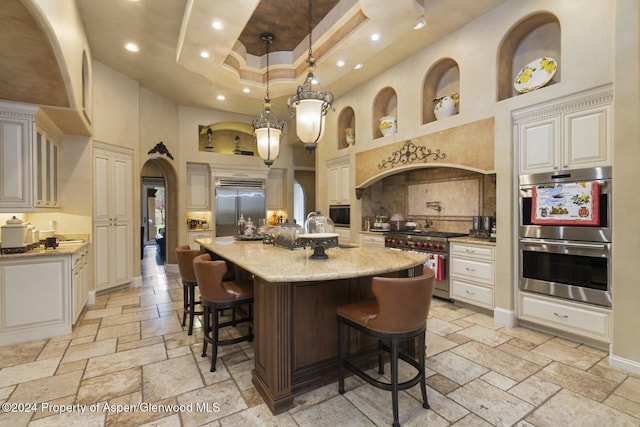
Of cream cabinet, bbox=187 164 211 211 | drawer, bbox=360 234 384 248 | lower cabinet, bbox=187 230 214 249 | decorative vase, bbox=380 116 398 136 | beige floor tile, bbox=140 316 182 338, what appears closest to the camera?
beige floor tile, bbox=140 316 182 338

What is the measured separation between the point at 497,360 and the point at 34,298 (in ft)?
15.4

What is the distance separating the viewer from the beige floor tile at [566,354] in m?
2.76

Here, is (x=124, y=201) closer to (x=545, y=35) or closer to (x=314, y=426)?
(x=314, y=426)

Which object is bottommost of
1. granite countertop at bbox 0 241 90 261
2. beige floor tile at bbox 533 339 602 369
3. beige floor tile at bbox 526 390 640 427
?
beige floor tile at bbox 526 390 640 427

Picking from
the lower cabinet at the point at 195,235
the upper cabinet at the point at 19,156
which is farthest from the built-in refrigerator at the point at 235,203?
the upper cabinet at the point at 19,156

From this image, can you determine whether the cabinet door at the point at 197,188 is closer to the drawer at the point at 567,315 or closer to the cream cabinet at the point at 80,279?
the cream cabinet at the point at 80,279

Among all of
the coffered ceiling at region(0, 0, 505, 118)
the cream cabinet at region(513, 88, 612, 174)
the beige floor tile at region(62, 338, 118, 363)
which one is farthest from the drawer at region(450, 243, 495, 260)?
the beige floor tile at region(62, 338, 118, 363)

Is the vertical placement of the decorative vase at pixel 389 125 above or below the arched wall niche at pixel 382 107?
below

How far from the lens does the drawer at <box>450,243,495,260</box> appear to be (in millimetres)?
3820

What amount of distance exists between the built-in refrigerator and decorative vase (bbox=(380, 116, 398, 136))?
12.3 ft

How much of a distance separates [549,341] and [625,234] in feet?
4.31

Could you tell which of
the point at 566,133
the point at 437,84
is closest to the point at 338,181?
the point at 437,84

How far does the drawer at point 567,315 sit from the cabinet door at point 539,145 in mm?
1415

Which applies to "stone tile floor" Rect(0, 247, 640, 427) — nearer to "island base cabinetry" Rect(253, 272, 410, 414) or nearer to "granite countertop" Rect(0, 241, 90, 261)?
"island base cabinetry" Rect(253, 272, 410, 414)
